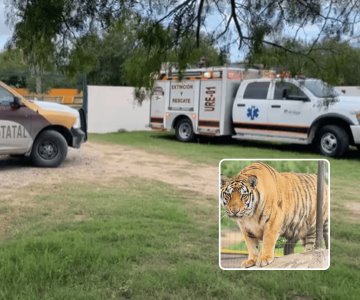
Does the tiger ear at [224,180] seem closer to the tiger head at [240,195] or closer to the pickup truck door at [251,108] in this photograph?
the tiger head at [240,195]

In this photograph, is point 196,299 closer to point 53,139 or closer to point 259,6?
point 259,6

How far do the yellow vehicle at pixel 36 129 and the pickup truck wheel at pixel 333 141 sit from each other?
18.5 ft

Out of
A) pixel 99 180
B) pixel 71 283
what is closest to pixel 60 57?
pixel 71 283

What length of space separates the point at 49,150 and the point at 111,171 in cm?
127

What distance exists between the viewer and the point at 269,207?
317 cm

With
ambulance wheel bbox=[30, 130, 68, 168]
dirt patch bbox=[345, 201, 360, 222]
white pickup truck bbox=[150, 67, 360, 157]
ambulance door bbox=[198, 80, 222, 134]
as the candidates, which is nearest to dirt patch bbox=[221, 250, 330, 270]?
dirt patch bbox=[345, 201, 360, 222]

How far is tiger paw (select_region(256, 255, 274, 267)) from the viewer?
125 inches

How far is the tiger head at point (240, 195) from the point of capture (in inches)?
122

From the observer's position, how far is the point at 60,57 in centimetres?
338

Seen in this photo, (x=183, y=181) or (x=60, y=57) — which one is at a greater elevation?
(x=60, y=57)

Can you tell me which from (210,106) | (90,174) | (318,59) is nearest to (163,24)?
(318,59)

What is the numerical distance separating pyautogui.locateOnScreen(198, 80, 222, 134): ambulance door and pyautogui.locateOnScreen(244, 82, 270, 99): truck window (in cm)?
83

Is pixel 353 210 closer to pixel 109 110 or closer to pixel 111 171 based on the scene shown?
pixel 111 171

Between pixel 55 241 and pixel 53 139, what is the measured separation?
5833 millimetres
